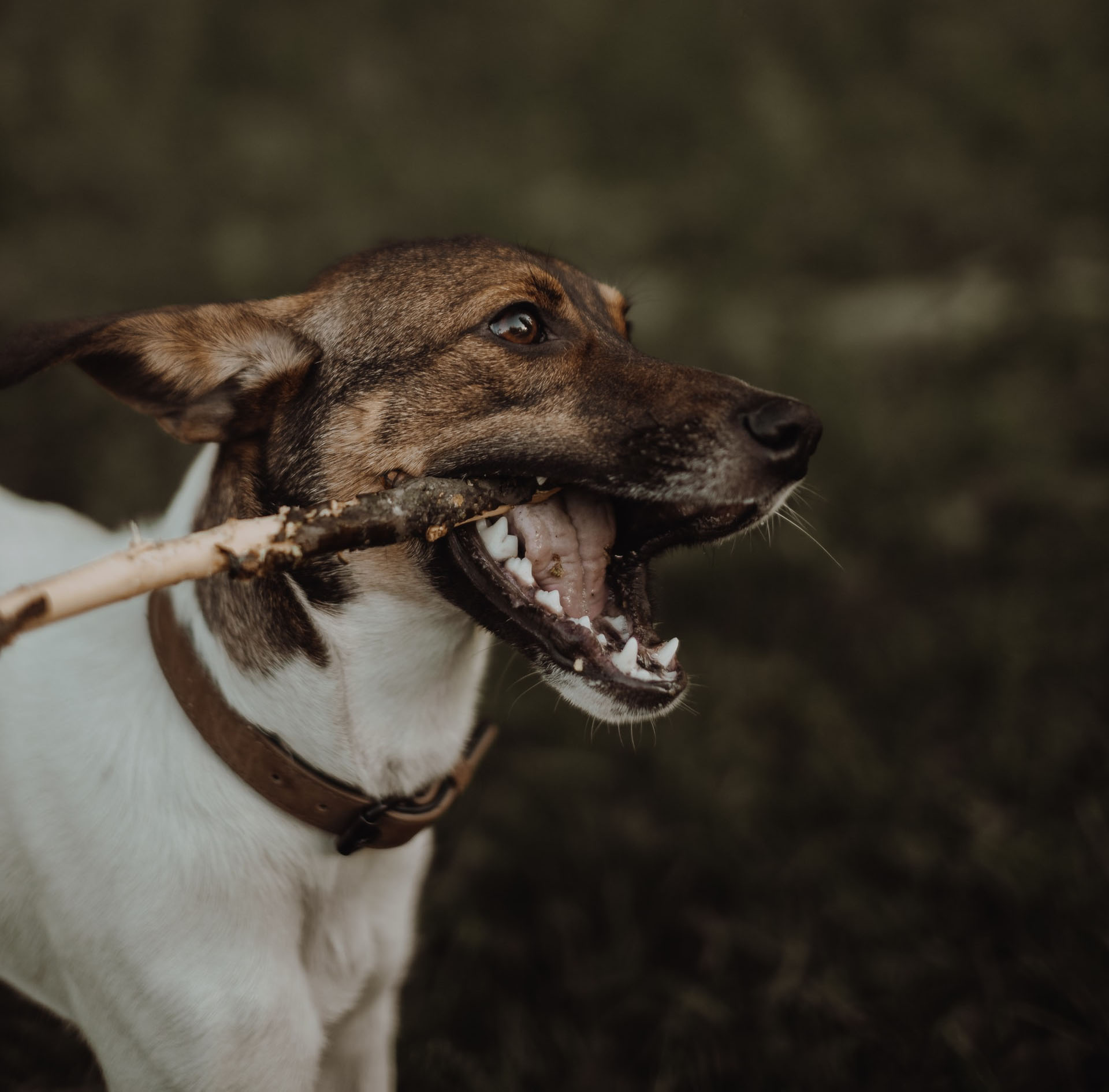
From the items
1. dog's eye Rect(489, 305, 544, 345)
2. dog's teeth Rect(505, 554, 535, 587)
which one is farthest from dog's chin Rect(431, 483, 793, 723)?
dog's eye Rect(489, 305, 544, 345)

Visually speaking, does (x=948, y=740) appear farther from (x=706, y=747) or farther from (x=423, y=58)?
(x=423, y=58)

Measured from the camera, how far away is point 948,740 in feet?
14.0

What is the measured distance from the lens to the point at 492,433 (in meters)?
2.42

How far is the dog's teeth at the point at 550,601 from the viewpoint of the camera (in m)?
2.31

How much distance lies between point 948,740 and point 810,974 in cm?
135

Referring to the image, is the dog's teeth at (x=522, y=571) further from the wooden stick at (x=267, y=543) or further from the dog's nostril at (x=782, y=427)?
Result: the dog's nostril at (x=782, y=427)

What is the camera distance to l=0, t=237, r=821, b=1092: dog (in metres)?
2.22

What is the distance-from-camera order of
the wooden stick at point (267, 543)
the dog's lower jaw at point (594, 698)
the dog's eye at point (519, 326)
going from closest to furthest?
the wooden stick at point (267, 543) < the dog's lower jaw at point (594, 698) < the dog's eye at point (519, 326)

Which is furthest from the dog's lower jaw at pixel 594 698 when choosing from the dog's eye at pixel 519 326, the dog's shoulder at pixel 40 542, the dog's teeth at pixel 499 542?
the dog's shoulder at pixel 40 542

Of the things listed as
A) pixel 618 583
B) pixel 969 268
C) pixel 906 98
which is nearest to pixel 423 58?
pixel 906 98

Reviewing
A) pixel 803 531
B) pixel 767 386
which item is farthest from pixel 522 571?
pixel 767 386

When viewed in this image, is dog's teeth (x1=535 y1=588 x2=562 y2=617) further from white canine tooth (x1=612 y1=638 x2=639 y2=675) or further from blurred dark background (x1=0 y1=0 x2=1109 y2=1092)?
blurred dark background (x1=0 y1=0 x2=1109 y2=1092)

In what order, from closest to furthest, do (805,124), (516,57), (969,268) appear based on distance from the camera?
(969,268) < (805,124) < (516,57)

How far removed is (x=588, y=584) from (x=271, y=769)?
84cm
